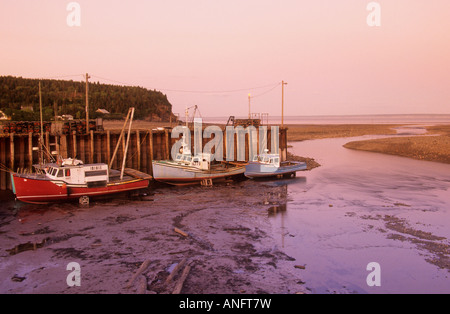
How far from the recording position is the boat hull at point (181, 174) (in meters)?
27.2

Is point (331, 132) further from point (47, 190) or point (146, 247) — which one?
point (146, 247)

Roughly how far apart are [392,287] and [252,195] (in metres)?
14.0

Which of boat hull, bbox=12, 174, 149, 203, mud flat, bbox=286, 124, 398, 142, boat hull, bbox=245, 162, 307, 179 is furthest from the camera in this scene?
mud flat, bbox=286, 124, 398, 142

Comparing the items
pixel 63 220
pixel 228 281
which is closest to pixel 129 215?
pixel 63 220

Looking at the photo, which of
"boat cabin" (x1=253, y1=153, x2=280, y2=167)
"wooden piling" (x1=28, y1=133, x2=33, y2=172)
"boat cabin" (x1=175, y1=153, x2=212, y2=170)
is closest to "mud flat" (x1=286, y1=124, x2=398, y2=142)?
"boat cabin" (x1=253, y1=153, x2=280, y2=167)

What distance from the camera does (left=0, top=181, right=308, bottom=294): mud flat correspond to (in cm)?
Answer: 1157

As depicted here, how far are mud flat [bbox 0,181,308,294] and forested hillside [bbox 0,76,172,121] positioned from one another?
26474 millimetres

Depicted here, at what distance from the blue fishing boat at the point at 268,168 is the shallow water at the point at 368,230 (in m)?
1.39

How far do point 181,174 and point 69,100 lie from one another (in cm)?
3908

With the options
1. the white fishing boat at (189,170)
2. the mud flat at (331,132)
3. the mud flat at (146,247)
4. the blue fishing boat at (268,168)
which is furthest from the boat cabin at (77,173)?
the mud flat at (331,132)
